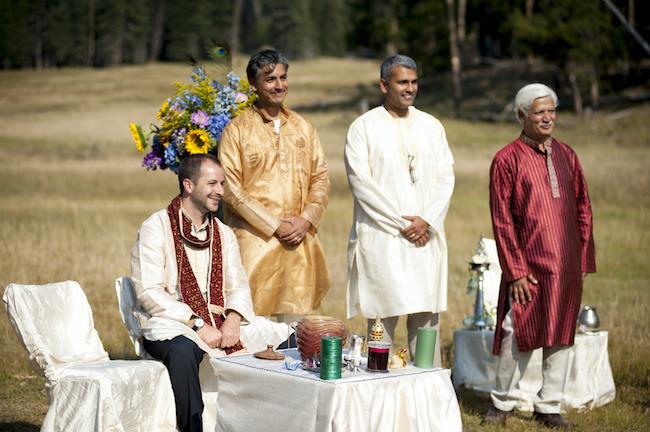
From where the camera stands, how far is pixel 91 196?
23.7 meters

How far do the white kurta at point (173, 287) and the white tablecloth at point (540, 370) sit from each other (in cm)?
204

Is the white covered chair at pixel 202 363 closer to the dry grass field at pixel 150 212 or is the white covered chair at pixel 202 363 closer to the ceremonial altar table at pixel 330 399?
the ceremonial altar table at pixel 330 399

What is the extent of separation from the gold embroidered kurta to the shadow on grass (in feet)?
5.38

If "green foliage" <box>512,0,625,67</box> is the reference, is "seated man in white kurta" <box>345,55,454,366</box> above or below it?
below

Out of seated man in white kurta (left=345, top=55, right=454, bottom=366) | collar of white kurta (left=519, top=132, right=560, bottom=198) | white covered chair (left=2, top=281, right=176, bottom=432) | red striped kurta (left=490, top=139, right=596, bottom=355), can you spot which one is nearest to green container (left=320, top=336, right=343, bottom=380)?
white covered chair (left=2, top=281, right=176, bottom=432)

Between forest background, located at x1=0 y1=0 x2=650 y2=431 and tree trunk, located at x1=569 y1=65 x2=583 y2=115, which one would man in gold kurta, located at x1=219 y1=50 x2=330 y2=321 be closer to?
forest background, located at x1=0 y1=0 x2=650 y2=431

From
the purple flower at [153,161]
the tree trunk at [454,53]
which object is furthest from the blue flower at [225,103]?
the tree trunk at [454,53]

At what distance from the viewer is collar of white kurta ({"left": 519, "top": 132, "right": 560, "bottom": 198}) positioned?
745cm

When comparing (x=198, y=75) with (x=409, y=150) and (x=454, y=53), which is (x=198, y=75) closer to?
(x=409, y=150)

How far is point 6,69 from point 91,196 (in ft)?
162

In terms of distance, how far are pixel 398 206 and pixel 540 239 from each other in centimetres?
95

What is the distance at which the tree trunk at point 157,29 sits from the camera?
7562 cm

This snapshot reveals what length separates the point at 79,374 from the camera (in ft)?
19.7

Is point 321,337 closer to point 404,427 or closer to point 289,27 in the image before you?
point 404,427
